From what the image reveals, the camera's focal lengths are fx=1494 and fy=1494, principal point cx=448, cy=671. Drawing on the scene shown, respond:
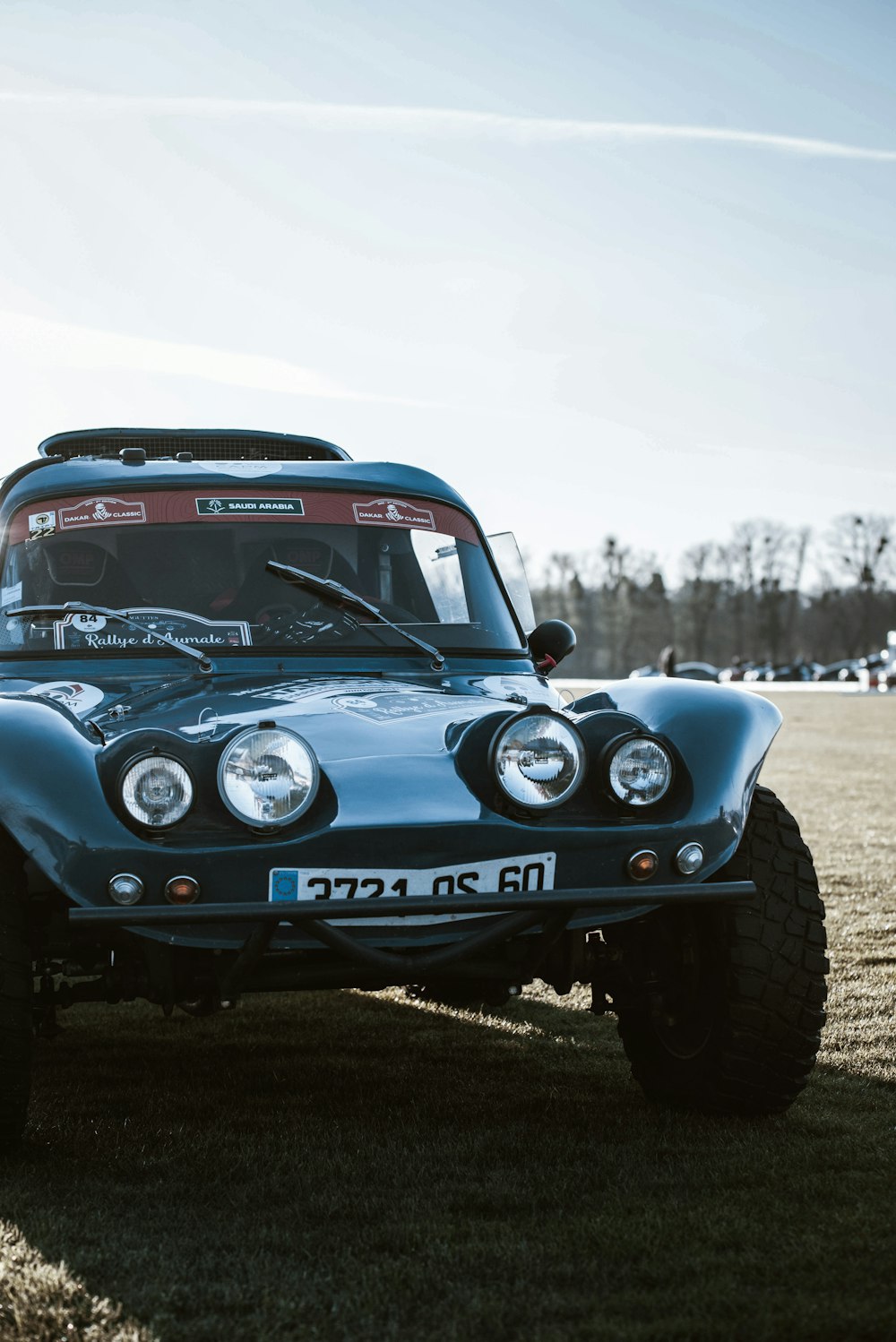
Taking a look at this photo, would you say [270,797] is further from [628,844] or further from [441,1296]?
[441,1296]

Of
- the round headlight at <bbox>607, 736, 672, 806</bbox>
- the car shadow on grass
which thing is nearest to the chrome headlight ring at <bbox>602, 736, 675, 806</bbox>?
the round headlight at <bbox>607, 736, 672, 806</bbox>

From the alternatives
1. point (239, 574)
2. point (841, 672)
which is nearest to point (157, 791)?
point (239, 574)

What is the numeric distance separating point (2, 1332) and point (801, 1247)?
170 centimetres

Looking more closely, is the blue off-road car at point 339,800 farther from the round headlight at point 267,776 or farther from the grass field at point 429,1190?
the grass field at point 429,1190

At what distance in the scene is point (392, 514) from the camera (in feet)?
18.4

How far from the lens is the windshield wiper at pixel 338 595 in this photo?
5.08 metres

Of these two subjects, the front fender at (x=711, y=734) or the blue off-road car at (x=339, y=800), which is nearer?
the blue off-road car at (x=339, y=800)

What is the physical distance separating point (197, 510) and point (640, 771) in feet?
6.79

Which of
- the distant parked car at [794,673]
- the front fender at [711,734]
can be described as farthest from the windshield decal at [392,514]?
the distant parked car at [794,673]

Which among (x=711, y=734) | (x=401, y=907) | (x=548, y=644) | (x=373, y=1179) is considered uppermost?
(x=548, y=644)

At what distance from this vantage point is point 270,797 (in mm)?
3762

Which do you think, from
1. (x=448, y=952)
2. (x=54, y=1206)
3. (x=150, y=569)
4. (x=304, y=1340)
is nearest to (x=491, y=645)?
(x=150, y=569)

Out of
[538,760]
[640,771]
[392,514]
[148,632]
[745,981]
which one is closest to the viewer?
[538,760]

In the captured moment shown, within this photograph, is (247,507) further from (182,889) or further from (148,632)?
(182,889)
